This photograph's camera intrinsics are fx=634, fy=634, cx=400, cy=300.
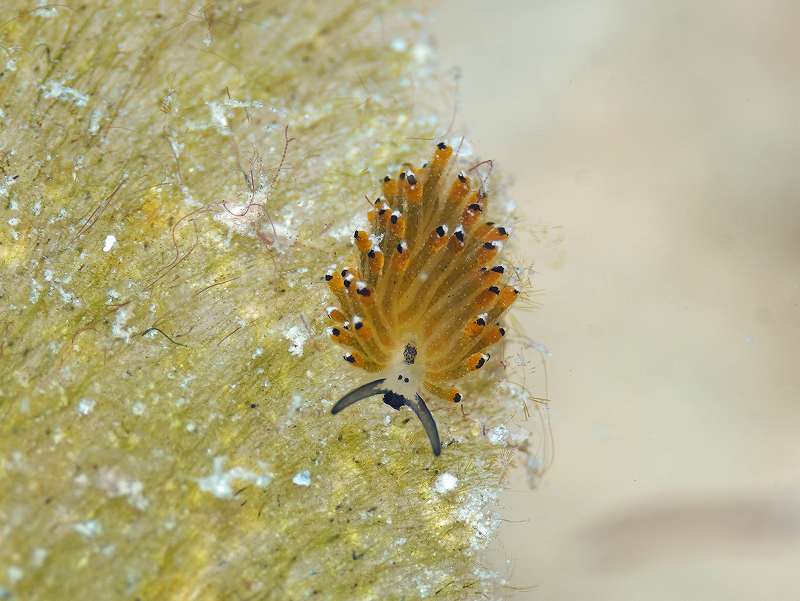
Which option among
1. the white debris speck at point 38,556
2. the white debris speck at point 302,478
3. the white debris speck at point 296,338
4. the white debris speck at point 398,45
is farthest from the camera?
the white debris speck at point 398,45

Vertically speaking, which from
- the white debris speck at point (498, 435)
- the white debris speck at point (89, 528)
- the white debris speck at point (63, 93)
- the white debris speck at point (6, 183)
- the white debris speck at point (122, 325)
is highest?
the white debris speck at point (63, 93)

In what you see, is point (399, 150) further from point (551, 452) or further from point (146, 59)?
point (551, 452)

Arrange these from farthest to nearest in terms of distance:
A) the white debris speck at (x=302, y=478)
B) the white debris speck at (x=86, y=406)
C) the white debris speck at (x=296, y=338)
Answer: the white debris speck at (x=296, y=338) < the white debris speck at (x=302, y=478) < the white debris speck at (x=86, y=406)

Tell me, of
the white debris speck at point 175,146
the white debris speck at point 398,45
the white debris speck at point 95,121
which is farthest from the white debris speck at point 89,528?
the white debris speck at point 398,45

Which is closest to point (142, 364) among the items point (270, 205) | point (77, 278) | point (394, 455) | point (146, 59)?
point (77, 278)

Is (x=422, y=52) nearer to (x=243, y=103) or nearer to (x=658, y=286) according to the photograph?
(x=243, y=103)

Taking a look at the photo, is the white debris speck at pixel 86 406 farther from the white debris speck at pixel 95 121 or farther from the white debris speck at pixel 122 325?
the white debris speck at pixel 95 121
